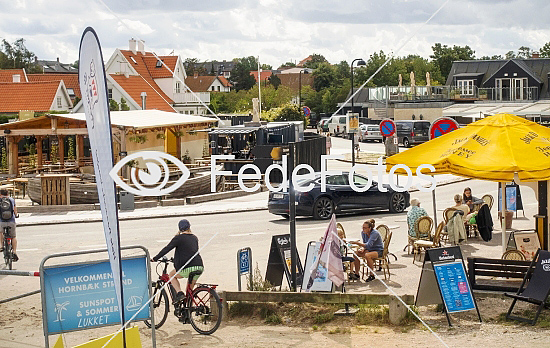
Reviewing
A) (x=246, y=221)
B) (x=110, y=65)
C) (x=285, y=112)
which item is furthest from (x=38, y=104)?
(x=246, y=221)

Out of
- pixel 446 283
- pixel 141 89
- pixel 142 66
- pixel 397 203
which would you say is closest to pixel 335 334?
pixel 446 283

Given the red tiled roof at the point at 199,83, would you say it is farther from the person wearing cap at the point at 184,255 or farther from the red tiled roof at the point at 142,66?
the person wearing cap at the point at 184,255

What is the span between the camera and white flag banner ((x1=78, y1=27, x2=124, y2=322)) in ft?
23.7

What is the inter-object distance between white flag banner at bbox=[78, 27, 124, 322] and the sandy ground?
11.8 feet

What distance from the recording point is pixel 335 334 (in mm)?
11086

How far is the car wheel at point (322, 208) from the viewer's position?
77.3 ft

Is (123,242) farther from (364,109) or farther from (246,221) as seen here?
(364,109)

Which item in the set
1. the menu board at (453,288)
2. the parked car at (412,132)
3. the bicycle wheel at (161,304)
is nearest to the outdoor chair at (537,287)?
the menu board at (453,288)

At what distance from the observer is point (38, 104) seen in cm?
6712

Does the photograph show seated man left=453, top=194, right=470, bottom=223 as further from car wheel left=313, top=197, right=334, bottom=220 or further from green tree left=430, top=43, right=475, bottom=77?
green tree left=430, top=43, right=475, bottom=77

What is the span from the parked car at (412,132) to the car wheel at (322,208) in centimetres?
3267

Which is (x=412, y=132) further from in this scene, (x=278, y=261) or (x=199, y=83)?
(x=199, y=83)

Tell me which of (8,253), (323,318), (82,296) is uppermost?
(82,296)

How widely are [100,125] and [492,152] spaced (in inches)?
289
